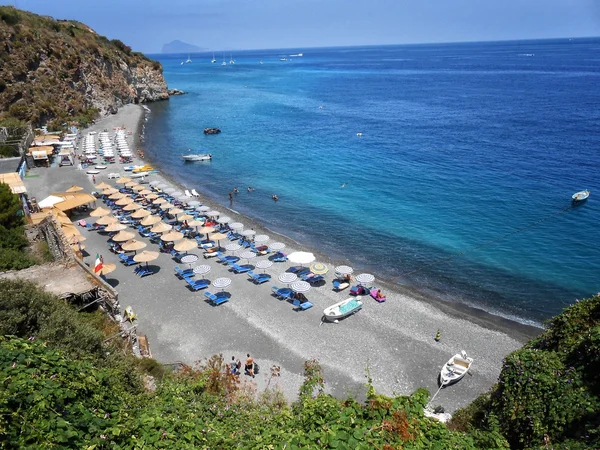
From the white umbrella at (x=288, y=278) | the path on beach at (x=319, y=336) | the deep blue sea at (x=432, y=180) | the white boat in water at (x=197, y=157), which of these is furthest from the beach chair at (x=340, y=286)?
the white boat in water at (x=197, y=157)

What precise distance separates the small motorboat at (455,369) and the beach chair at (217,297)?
12610 millimetres

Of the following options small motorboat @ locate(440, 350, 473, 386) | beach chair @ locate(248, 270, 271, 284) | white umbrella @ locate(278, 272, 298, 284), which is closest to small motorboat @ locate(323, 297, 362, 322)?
white umbrella @ locate(278, 272, 298, 284)

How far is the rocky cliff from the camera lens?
5738 cm

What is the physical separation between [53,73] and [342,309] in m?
70.0

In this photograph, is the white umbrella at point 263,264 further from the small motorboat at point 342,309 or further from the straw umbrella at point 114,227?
the straw umbrella at point 114,227

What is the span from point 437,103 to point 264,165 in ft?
191

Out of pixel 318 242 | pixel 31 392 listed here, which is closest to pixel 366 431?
pixel 31 392

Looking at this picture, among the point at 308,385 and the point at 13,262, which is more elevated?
the point at 13,262

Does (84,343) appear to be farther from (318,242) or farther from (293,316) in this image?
(318,242)

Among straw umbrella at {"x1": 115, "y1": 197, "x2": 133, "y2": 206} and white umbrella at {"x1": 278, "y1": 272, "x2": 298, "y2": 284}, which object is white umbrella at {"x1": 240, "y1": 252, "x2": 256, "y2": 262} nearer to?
white umbrella at {"x1": 278, "y1": 272, "x2": 298, "y2": 284}

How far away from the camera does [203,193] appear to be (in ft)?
147

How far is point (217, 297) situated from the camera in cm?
2319

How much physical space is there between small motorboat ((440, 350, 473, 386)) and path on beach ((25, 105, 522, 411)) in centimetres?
42

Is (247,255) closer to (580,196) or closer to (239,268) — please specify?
(239,268)
